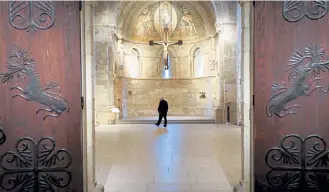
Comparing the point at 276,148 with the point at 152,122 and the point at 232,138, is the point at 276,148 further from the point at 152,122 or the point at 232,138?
the point at 152,122

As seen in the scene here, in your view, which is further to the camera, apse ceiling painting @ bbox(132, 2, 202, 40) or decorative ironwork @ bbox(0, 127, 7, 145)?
apse ceiling painting @ bbox(132, 2, 202, 40)

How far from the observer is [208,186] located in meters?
4.42

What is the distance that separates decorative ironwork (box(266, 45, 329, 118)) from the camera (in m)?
3.43

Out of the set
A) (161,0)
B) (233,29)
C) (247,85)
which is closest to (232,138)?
(247,85)

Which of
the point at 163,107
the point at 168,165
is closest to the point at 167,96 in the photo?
the point at 163,107

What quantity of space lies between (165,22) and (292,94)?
16.5 metres

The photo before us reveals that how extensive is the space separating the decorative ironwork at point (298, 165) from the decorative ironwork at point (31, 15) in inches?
114

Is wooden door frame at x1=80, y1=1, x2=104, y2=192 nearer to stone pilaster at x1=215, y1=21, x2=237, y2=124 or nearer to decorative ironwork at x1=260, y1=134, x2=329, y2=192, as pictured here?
decorative ironwork at x1=260, y1=134, x2=329, y2=192

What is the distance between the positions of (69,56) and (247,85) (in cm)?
212

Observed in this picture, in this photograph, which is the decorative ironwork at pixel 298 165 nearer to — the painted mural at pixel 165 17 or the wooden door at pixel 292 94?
the wooden door at pixel 292 94

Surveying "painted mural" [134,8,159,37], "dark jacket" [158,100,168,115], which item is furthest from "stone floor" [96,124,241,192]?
"painted mural" [134,8,159,37]

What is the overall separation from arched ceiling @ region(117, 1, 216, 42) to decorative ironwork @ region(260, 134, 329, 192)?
1415cm

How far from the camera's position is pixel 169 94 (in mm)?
20125

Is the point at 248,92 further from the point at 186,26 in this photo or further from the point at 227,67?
the point at 186,26
